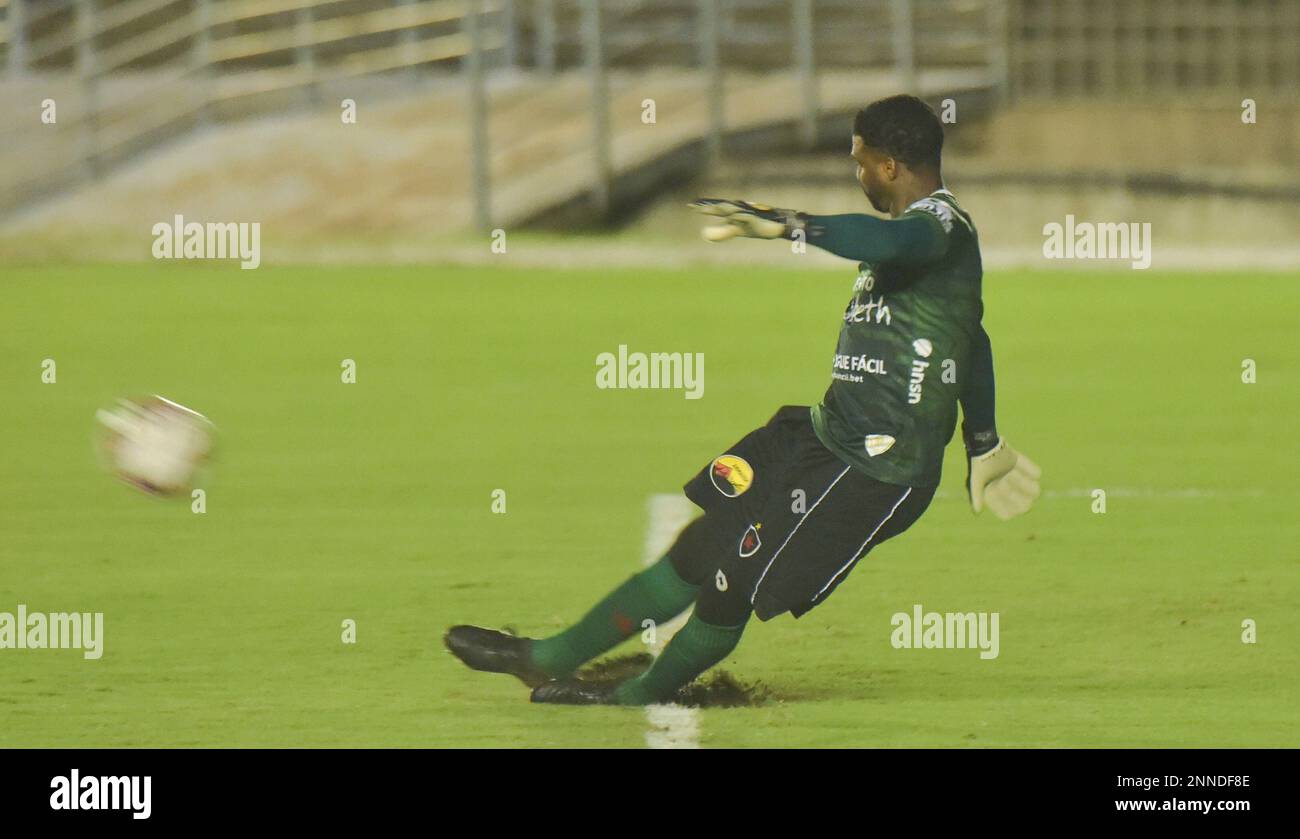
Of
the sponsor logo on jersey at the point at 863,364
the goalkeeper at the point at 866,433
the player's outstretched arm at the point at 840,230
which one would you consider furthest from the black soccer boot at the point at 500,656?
the player's outstretched arm at the point at 840,230

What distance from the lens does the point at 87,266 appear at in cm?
2022

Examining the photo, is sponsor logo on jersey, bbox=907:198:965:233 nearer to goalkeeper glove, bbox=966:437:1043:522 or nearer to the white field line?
goalkeeper glove, bbox=966:437:1043:522

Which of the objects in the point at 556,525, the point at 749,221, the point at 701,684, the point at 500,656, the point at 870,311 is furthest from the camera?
the point at 556,525

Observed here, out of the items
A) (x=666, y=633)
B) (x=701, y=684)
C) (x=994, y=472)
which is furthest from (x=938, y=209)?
(x=666, y=633)

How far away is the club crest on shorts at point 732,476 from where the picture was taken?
6.08 m

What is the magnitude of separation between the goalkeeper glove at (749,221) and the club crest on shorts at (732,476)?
0.75 meters

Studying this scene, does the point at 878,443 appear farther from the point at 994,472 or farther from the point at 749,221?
the point at 749,221

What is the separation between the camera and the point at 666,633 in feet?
24.1

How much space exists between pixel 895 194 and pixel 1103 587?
2531 mm

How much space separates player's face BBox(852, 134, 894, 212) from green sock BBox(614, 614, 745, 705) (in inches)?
43.3

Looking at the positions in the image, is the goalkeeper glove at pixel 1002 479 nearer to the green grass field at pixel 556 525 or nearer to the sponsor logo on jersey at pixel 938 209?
the green grass field at pixel 556 525

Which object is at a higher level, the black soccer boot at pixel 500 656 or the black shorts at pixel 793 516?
the black shorts at pixel 793 516

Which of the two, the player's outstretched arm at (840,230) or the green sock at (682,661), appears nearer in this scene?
the player's outstretched arm at (840,230)

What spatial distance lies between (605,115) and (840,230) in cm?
1627
